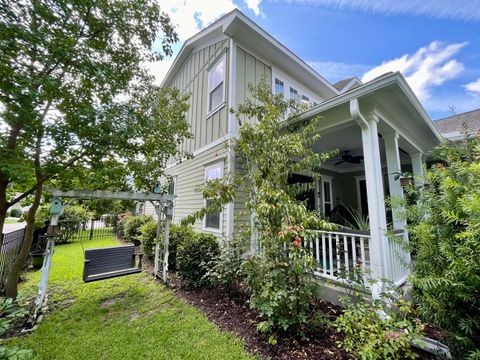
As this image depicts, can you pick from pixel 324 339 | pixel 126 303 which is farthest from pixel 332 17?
pixel 126 303

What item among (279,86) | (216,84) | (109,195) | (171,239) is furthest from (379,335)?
(279,86)

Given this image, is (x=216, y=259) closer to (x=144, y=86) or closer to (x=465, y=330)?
(x=465, y=330)

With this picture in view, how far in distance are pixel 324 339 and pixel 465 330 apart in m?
1.52

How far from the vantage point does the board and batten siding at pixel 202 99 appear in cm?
614

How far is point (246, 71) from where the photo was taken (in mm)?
6156

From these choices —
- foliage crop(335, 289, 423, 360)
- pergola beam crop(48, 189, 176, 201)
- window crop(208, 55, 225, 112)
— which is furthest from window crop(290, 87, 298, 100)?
foliage crop(335, 289, 423, 360)

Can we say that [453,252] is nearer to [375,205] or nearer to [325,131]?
[375,205]

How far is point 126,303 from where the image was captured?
162 inches

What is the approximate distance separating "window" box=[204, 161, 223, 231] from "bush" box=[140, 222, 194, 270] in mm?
579

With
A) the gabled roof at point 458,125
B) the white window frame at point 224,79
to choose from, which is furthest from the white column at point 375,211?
the gabled roof at point 458,125

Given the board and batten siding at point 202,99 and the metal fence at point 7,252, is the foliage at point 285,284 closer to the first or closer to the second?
the board and batten siding at point 202,99

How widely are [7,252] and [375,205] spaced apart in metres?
7.67

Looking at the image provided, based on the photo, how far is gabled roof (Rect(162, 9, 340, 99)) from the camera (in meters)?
5.63

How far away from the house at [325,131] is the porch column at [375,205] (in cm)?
1
